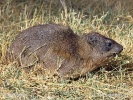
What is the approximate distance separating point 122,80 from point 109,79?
6.9 inches

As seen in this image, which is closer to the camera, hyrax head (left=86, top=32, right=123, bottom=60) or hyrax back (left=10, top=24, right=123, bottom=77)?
hyrax back (left=10, top=24, right=123, bottom=77)

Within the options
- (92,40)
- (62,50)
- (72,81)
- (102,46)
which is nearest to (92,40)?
(92,40)

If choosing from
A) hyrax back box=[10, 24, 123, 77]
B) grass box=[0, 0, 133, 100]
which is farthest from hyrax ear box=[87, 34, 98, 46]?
grass box=[0, 0, 133, 100]

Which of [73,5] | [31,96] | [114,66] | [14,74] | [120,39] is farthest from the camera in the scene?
[73,5]

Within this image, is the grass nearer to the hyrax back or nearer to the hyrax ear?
the hyrax back

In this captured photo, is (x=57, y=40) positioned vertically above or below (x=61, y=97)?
above

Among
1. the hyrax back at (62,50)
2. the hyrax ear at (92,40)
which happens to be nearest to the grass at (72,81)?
the hyrax back at (62,50)

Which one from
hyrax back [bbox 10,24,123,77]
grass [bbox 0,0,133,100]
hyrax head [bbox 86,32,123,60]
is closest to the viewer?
grass [bbox 0,0,133,100]

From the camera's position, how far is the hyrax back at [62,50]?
6812 millimetres

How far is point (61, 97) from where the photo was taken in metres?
6.14

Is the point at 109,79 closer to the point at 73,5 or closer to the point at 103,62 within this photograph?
the point at 103,62

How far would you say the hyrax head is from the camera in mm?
6941

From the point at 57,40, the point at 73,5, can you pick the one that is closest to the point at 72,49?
the point at 57,40

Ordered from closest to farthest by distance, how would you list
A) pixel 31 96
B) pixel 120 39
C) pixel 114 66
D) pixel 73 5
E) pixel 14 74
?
1. pixel 31 96
2. pixel 14 74
3. pixel 114 66
4. pixel 120 39
5. pixel 73 5
